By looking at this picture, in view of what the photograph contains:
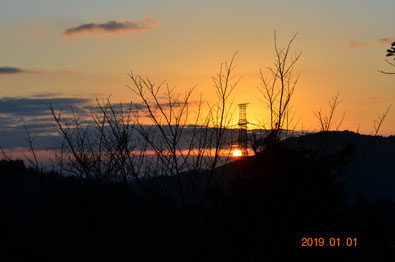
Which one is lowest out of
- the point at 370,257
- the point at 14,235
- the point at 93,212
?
the point at 370,257

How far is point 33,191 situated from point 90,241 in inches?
246

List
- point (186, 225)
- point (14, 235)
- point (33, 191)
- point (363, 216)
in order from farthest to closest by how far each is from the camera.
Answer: point (33, 191) → point (14, 235) → point (363, 216) → point (186, 225)

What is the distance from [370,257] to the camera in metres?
22.3

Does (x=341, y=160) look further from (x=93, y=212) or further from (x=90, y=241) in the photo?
(x=90, y=241)

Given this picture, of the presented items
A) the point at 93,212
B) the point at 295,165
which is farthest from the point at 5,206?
the point at 295,165

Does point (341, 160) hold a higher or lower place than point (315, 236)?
higher

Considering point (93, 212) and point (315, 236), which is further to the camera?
point (93, 212)

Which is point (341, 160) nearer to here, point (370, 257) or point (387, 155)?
point (370, 257)

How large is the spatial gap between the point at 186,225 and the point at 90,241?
50.9 ft

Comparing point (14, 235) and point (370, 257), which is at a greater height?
point (14, 235)

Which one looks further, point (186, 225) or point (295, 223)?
point (295, 223)

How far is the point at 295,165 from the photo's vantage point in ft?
43.3

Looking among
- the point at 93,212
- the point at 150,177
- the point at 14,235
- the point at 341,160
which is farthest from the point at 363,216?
the point at 14,235

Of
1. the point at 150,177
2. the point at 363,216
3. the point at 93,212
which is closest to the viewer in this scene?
the point at 150,177
